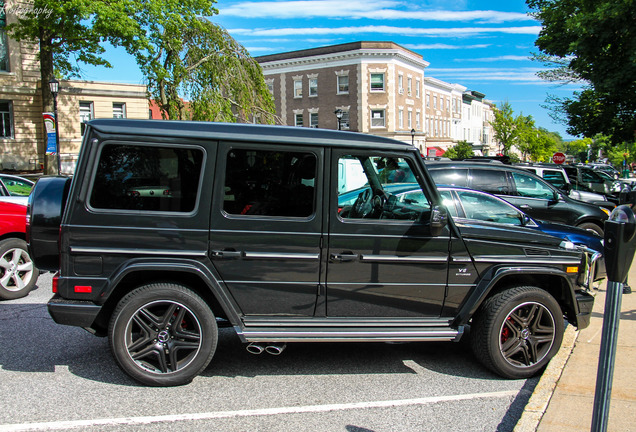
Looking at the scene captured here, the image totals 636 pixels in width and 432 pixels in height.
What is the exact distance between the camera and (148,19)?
23891 millimetres

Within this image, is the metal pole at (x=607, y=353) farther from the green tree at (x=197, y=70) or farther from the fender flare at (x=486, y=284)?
Result: the green tree at (x=197, y=70)

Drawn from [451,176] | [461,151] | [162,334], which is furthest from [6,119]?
[461,151]

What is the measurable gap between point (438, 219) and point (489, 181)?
268 inches

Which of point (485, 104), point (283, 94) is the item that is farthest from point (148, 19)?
point (485, 104)

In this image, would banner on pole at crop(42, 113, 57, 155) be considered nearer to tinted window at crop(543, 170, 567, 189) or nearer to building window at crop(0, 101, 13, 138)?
tinted window at crop(543, 170, 567, 189)

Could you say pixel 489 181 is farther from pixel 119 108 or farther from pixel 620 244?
pixel 119 108

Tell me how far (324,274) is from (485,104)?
90.0 m

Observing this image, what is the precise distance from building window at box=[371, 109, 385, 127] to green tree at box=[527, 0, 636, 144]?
29985 millimetres

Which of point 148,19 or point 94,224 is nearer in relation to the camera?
point 94,224

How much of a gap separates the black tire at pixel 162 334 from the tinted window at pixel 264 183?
847 mm

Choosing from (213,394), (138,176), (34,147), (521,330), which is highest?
(34,147)

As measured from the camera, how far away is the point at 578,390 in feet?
13.4

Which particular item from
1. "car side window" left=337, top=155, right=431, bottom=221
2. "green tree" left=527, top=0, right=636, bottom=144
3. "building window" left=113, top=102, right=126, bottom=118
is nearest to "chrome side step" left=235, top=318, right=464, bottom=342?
"car side window" left=337, top=155, right=431, bottom=221

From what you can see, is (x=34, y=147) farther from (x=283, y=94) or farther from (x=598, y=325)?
(x=598, y=325)
